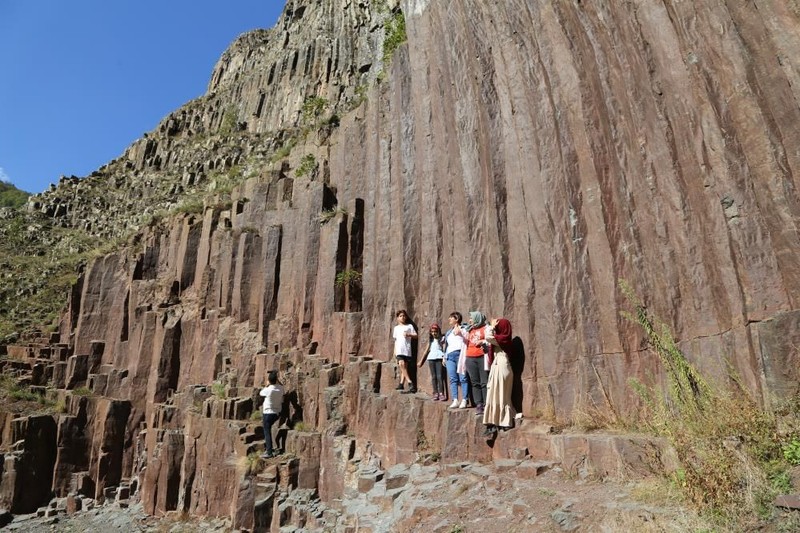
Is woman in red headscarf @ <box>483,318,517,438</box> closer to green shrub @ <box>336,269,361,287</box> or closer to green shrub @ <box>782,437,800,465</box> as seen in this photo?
green shrub @ <box>782,437,800,465</box>

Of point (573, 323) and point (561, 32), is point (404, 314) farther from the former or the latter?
point (561, 32)

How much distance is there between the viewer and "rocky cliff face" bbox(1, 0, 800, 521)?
6.18 m

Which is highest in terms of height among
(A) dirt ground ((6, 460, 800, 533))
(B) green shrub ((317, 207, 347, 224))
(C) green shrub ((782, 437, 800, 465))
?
(B) green shrub ((317, 207, 347, 224))

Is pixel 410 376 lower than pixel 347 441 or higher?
higher

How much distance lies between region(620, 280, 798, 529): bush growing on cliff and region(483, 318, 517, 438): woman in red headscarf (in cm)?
231

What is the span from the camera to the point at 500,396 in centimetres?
810

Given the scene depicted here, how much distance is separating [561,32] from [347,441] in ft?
28.8

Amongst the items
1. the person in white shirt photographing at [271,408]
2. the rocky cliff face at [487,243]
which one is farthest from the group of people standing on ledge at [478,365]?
the person in white shirt photographing at [271,408]

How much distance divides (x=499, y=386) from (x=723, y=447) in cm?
Answer: 362

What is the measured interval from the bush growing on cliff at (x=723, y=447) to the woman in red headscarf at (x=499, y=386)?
2.31 meters

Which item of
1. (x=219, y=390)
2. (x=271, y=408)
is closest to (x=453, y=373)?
(x=271, y=408)

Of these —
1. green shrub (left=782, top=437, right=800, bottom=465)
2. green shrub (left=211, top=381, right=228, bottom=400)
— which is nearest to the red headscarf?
green shrub (left=782, top=437, right=800, bottom=465)

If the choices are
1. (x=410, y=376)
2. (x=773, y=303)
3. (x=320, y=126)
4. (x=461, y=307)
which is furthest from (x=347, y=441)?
(x=320, y=126)

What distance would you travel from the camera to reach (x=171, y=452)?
1625 cm
